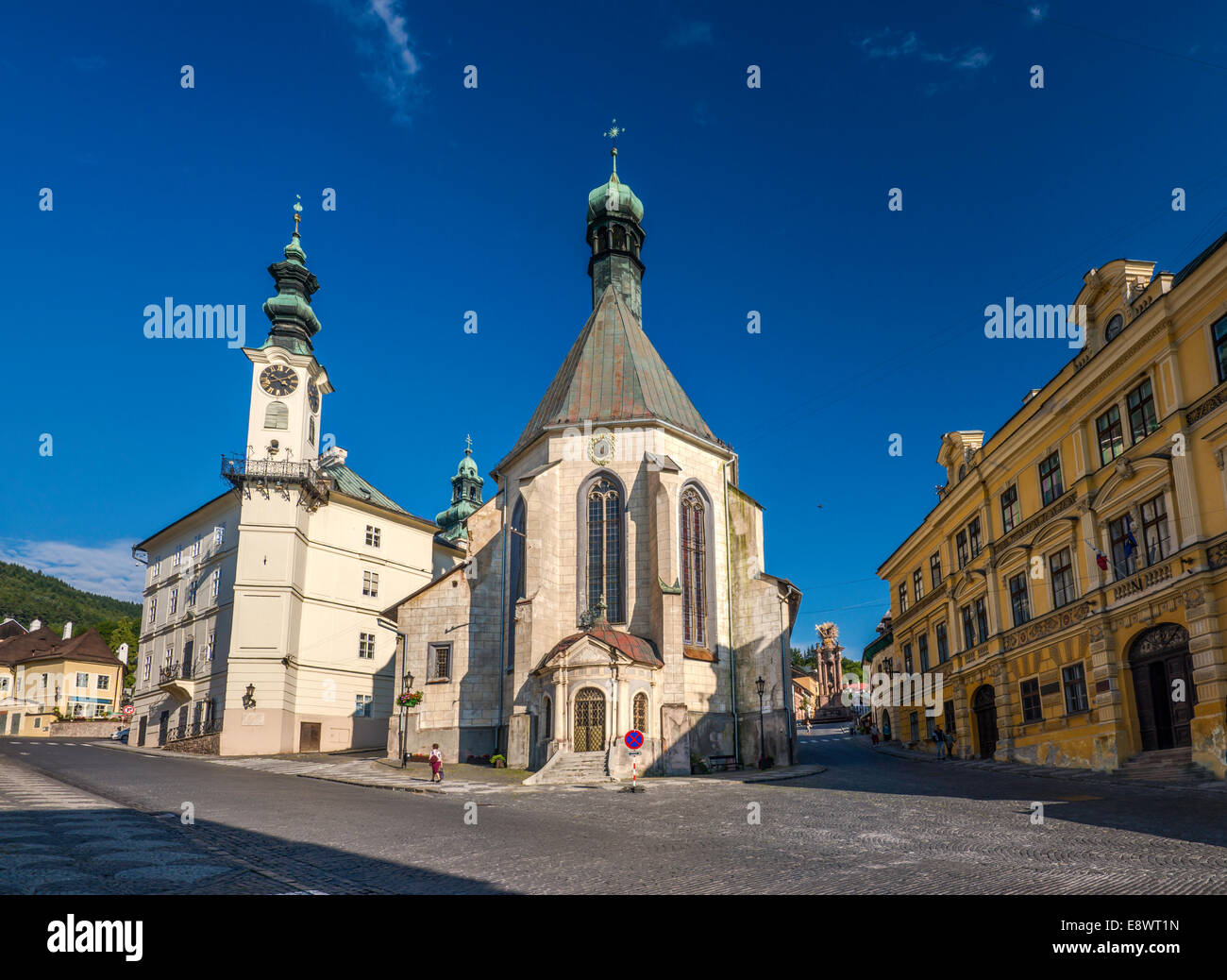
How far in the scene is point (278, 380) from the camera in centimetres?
4781

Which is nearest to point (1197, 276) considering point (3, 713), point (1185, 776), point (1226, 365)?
point (1226, 365)

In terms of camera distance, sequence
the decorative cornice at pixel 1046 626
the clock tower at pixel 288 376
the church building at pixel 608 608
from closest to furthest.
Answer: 1. the decorative cornice at pixel 1046 626
2. the church building at pixel 608 608
3. the clock tower at pixel 288 376

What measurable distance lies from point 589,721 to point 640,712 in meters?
2.00

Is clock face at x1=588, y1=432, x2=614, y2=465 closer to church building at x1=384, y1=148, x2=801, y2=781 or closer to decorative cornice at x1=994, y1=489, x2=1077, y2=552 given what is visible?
church building at x1=384, y1=148, x2=801, y2=781

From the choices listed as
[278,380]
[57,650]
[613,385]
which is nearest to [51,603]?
[57,650]

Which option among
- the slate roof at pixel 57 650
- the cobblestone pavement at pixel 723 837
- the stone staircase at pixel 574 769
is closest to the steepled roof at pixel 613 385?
the stone staircase at pixel 574 769

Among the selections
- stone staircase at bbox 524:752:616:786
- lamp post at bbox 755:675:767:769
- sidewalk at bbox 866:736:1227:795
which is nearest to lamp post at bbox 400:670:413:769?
stone staircase at bbox 524:752:616:786

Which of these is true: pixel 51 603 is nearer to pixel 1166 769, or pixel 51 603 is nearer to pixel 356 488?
pixel 356 488

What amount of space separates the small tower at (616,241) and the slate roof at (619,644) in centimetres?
2014

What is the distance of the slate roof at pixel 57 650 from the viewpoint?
7406 centimetres

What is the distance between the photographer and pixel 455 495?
250 feet

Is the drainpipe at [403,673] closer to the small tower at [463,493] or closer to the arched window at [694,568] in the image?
the arched window at [694,568]
